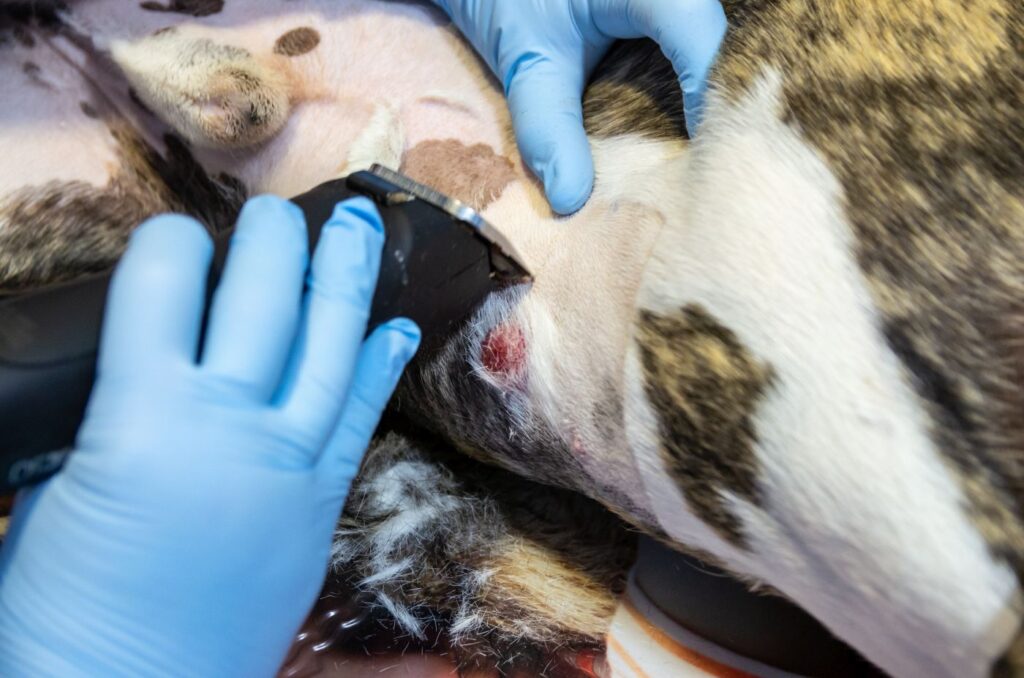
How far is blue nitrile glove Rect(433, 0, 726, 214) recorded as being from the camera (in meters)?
1.13

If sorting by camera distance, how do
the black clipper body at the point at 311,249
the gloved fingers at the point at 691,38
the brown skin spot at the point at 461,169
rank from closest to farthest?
1. the black clipper body at the point at 311,249
2. the gloved fingers at the point at 691,38
3. the brown skin spot at the point at 461,169

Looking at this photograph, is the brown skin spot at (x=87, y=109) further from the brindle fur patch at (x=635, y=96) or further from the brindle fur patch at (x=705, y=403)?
the brindle fur patch at (x=705, y=403)

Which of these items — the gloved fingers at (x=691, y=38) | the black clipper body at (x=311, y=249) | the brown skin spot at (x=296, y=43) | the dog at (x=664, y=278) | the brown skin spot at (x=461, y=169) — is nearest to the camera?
the black clipper body at (x=311, y=249)

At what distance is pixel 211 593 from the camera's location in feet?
2.90

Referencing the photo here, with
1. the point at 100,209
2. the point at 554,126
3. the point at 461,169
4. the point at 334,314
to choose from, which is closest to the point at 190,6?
the point at 100,209

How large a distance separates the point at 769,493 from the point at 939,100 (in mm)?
483

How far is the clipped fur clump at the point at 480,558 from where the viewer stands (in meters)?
1.40

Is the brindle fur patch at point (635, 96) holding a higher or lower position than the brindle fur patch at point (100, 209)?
higher

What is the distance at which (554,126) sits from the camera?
3.96 feet

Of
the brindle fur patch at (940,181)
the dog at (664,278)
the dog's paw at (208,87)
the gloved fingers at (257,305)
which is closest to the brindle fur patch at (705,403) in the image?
the dog at (664,278)

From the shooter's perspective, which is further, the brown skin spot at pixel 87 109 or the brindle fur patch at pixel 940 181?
the brown skin spot at pixel 87 109

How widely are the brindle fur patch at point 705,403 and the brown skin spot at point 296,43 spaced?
71cm

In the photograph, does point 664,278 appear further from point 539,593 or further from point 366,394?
point 539,593

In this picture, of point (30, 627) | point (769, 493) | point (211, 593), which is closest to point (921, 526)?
point (769, 493)
